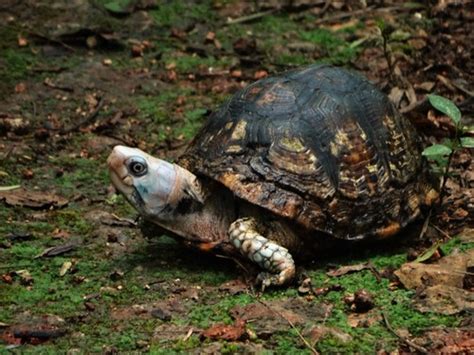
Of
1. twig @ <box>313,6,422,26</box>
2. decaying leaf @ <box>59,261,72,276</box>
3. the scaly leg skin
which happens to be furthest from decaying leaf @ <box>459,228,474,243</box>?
twig @ <box>313,6,422,26</box>

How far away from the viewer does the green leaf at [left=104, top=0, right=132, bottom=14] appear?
977 centimetres

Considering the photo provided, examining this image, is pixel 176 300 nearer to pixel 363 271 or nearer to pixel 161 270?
pixel 161 270

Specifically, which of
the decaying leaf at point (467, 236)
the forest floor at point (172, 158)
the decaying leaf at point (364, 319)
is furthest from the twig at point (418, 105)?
the decaying leaf at point (364, 319)

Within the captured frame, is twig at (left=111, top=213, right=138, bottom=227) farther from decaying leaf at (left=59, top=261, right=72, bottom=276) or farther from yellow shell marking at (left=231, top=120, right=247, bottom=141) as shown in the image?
yellow shell marking at (left=231, top=120, right=247, bottom=141)

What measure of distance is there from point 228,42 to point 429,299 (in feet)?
18.3

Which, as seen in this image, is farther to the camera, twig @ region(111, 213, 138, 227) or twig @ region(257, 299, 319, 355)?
twig @ region(111, 213, 138, 227)

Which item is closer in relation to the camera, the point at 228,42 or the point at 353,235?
the point at 353,235

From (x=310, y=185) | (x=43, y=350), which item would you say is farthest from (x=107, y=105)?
(x=43, y=350)

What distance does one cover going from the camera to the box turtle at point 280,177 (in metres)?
5.08

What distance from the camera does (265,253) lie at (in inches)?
196

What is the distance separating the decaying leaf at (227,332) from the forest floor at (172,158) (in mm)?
11

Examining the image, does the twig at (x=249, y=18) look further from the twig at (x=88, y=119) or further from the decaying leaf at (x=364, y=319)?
the decaying leaf at (x=364, y=319)

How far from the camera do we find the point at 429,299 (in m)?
4.43

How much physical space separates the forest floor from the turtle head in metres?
0.38
